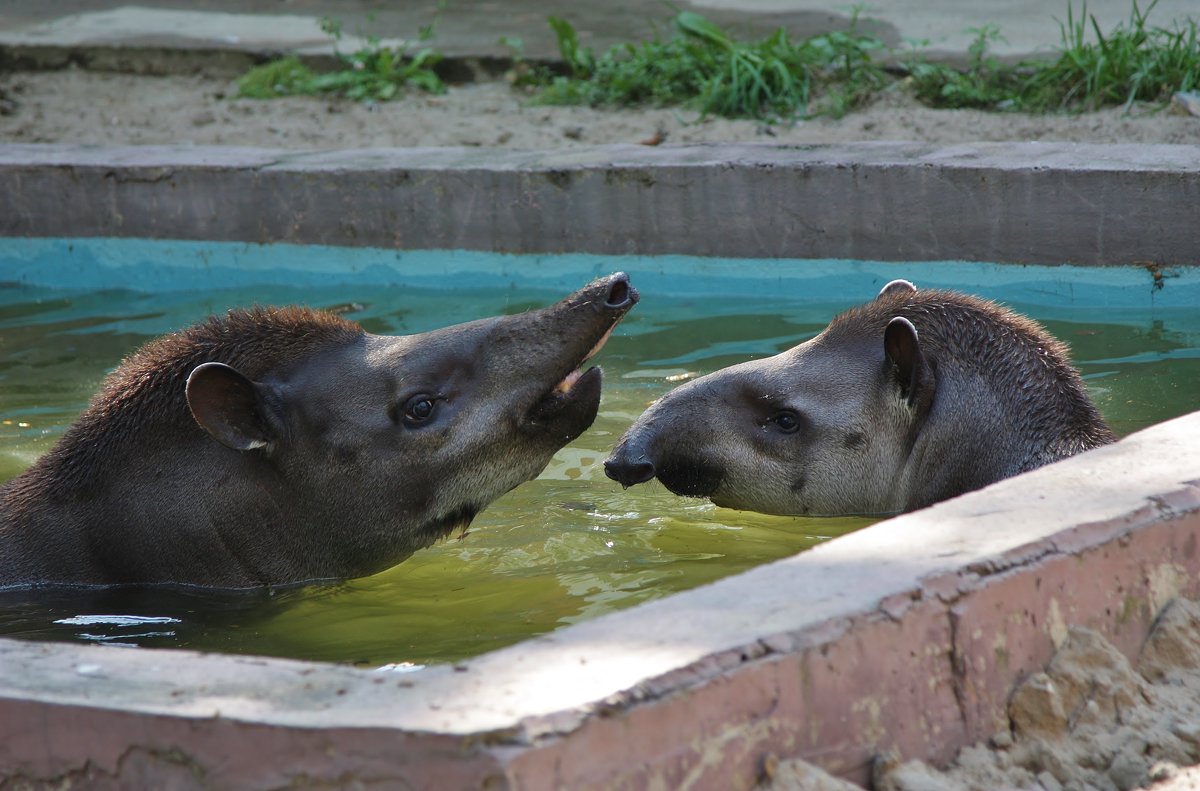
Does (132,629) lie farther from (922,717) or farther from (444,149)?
(444,149)

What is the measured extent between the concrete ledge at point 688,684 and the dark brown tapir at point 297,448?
5.94ft

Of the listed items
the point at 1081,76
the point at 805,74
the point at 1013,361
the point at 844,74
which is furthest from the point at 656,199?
the point at 1013,361

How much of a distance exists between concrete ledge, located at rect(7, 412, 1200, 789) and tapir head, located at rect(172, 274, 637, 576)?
1769 mm

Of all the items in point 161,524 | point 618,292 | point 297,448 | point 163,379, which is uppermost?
point 618,292

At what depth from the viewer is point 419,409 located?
520 cm

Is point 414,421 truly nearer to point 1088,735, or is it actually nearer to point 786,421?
point 786,421

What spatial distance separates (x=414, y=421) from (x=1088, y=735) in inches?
102

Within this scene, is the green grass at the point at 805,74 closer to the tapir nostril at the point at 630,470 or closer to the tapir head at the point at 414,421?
the tapir nostril at the point at 630,470

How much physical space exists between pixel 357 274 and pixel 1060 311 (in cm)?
472

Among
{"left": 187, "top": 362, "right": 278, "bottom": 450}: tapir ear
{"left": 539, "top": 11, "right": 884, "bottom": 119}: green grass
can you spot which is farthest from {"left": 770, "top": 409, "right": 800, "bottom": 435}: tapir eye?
{"left": 539, "top": 11, "right": 884, "bottom": 119}: green grass

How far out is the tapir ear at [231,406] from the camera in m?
4.86

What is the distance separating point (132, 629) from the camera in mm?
5145

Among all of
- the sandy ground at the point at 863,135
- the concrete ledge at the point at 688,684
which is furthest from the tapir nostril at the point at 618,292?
the sandy ground at the point at 863,135

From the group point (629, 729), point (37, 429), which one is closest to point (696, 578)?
point (629, 729)
